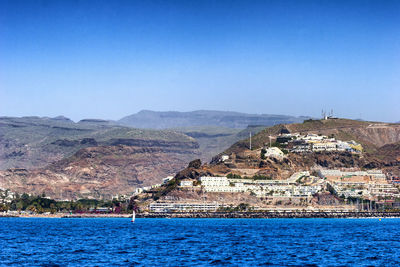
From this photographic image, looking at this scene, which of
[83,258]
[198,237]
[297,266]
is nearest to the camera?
[297,266]

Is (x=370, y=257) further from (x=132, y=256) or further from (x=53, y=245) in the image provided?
(x=53, y=245)

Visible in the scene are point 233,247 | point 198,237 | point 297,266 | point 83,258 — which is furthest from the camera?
point 198,237

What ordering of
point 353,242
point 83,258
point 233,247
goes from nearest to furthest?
point 83,258, point 233,247, point 353,242

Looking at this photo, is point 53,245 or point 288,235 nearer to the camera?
point 53,245

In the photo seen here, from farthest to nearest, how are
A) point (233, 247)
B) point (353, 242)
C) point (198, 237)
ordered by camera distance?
point (198, 237)
point (353, 242)
point (233, 247)

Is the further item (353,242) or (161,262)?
(353,242)

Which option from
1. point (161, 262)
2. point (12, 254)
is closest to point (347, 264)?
point (161, 262)

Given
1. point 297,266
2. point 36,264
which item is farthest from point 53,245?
point 297,266

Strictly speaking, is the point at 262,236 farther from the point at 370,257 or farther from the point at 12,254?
the point at 12,254
